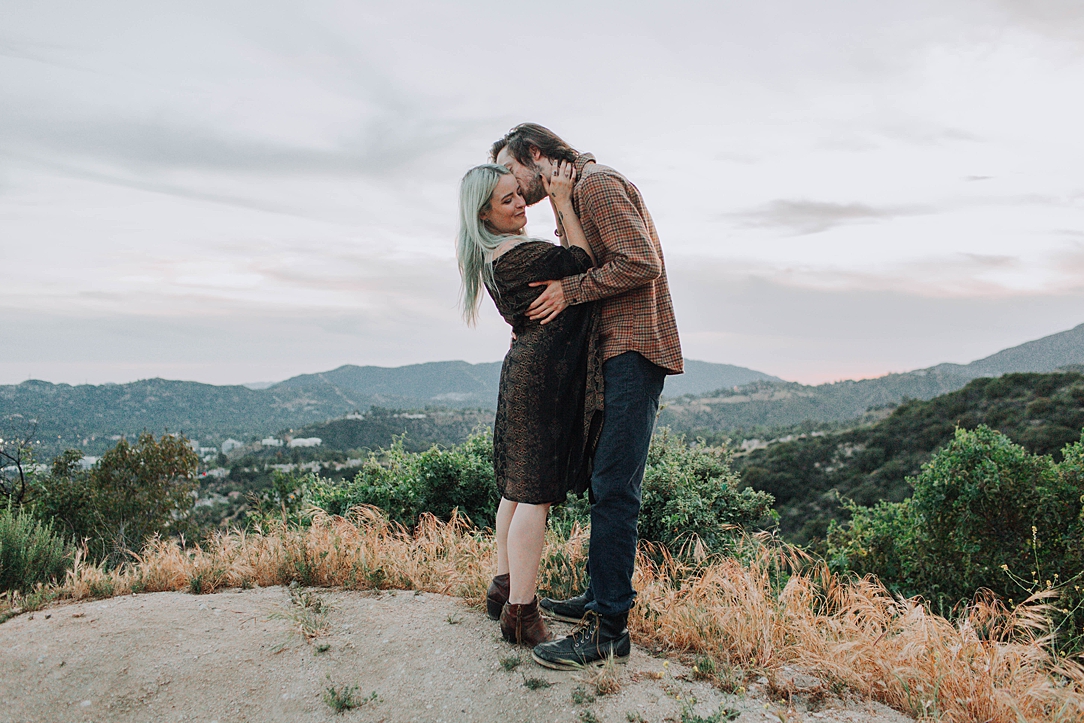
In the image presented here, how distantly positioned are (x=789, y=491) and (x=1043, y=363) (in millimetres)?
42059

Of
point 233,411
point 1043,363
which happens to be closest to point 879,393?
point 1043,363

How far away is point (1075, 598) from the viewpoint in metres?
6.64

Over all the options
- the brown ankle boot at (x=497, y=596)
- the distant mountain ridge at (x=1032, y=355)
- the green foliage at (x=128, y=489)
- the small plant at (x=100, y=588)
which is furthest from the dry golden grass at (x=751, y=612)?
the distant mountain ridge at (x=1032, y=355)

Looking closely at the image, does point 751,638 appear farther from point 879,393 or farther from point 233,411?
point 233,411

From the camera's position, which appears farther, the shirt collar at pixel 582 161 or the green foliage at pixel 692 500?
the green foliage at pixel 692 500

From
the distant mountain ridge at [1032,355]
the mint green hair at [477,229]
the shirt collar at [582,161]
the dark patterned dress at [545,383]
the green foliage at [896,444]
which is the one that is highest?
the distant mountain ridge at [1032,355]

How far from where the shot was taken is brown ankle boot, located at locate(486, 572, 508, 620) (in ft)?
11.1

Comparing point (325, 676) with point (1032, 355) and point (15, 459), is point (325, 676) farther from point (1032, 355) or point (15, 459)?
point (1032, 355)

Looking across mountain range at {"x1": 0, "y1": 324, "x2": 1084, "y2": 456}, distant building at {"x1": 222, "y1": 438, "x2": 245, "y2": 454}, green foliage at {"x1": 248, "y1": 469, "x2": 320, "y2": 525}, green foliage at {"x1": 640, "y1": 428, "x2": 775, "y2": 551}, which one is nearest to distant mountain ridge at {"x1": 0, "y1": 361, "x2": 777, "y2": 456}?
mountain range at {"x1": 0, "y1": 324, "x2": 1084, "y2": 456}

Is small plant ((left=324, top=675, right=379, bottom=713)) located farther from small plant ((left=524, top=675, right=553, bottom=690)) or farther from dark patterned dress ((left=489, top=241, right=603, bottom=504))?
dark patterned dress ((left=489, top=241, right=603, bottom=504))

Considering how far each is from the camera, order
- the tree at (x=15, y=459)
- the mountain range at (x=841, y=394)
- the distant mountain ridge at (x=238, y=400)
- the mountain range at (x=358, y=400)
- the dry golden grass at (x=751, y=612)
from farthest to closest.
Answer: the mountain range at (x=841, y=394) → the mountain range at (x=358, y=400) → the distant mountain ridge at (x=238, y=400) → the tree at (x=15, y=459) → the dry golden grass at (x=751, y=612)

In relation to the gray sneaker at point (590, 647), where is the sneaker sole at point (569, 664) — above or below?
below

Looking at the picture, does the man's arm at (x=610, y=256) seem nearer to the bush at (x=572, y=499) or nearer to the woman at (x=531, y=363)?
the woman at (x=531, y=363)

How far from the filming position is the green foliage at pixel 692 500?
540cm
